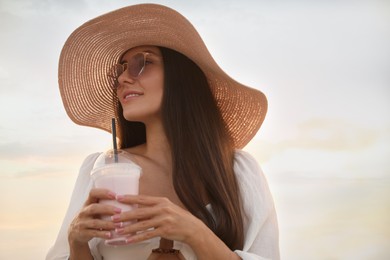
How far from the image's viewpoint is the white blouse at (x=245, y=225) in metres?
1.96

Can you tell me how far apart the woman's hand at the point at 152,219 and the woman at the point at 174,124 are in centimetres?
12

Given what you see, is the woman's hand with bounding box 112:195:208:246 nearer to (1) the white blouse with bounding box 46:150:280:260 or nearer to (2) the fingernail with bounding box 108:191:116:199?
(2) the fingernail with bounding box 108:191:116:199

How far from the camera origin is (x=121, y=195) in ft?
5.64

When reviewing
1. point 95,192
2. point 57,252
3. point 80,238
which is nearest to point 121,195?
point 95,192

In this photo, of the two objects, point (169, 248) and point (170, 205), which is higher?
point (170, 205)

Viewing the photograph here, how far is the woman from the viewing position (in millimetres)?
2080

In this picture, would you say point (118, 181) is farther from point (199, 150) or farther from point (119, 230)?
point (199, 150)

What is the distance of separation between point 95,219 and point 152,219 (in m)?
0.18

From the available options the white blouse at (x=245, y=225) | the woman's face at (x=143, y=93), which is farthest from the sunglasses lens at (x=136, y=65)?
the white blouse at (x=245, y=225)

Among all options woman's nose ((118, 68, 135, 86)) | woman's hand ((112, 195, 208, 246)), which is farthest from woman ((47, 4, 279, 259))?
woman's hand ((112, 195, 208, 246))

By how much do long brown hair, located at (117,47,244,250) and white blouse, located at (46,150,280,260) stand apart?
0.04 meters

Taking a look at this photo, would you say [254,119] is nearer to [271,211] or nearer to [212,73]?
[212,73]

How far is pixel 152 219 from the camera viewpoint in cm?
169

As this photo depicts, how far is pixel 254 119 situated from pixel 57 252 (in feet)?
3.37
